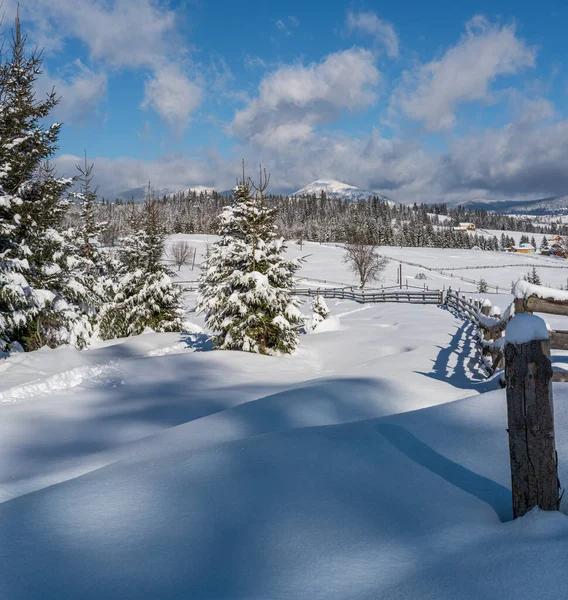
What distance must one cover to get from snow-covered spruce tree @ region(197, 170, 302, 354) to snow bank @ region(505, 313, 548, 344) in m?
12.0

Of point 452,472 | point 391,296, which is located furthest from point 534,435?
point 391,296

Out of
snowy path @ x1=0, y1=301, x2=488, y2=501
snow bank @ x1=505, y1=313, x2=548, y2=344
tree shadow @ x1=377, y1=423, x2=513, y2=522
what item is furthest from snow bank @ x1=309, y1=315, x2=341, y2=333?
snow bank @ x1=505, y1=313, x2=548, y2=344

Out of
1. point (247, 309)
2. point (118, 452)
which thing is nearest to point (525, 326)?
point (118, 452)

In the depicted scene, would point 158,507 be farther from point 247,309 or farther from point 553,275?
point 553,275

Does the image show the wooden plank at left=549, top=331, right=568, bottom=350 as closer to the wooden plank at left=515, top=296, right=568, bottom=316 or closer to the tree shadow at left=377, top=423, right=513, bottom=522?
the wooden plank at left=515, top=296, right=568, bottom=316

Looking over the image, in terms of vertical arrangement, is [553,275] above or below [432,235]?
below

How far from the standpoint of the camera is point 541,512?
2.55 metres

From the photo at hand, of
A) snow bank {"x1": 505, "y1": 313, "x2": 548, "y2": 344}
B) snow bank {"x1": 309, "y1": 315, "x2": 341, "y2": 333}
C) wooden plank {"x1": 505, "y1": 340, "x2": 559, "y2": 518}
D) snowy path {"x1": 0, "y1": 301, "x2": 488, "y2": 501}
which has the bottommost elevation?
snow bank {"x1": 309, "y1": 315, "x2": 341, "y2": 333}

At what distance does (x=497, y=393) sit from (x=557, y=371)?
0.80 m

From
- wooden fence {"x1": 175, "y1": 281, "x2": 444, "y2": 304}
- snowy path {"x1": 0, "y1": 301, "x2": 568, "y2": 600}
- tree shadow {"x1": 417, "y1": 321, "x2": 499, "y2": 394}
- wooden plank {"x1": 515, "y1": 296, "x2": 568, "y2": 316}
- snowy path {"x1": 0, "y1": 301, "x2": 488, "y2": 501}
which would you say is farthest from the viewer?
wooden fence {"x1": 175, "y1": 281, "x2": 444, "y2": 304}

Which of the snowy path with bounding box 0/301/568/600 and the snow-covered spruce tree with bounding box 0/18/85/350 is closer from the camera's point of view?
the snowy path with bounding box 0/301/568/600

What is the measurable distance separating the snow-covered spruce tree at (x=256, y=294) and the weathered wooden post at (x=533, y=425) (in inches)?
477

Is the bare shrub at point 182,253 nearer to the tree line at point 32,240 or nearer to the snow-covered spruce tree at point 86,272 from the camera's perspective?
the snow-covered spruce tree at point 86,272

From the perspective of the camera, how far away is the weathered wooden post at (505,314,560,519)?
257cm
